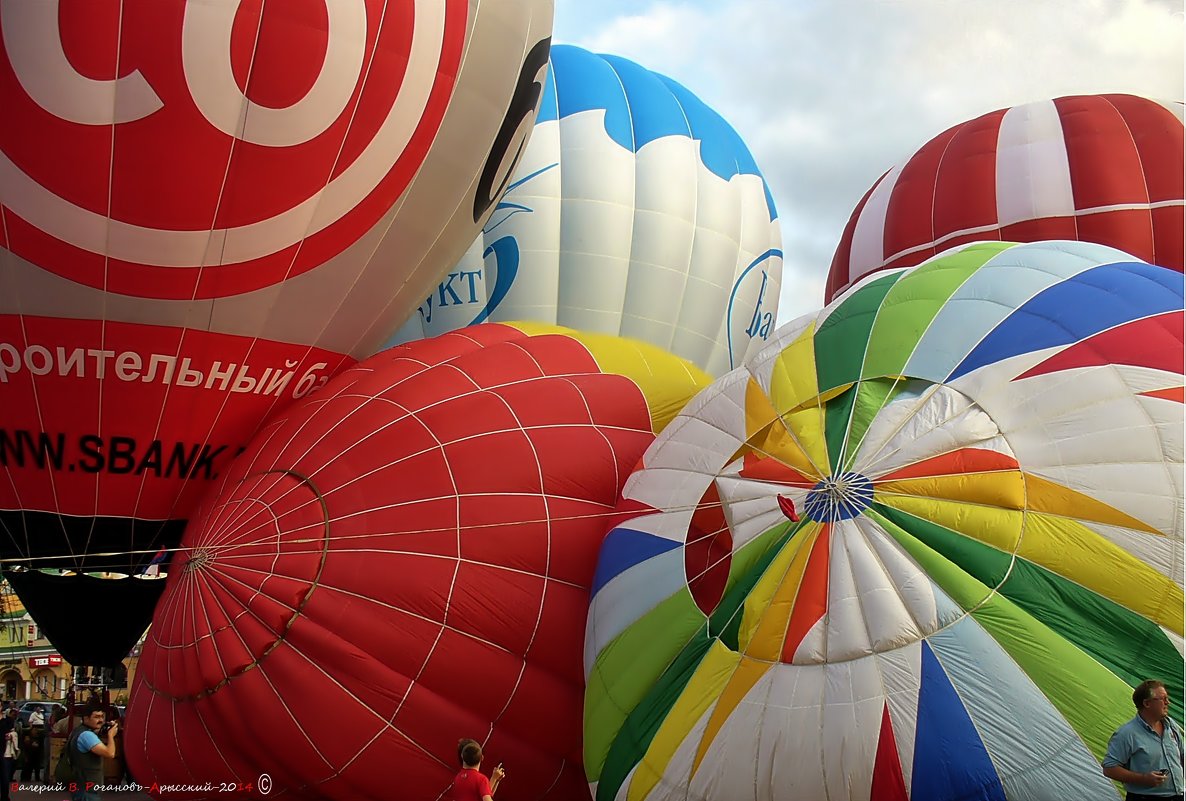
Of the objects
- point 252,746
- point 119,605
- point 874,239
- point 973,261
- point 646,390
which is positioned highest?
point 874,239

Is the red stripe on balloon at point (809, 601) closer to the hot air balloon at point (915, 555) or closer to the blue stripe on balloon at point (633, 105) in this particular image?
the hot air balloon at point (915, 555)

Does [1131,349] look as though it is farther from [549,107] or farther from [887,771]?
[549,107]

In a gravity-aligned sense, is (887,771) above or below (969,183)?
below

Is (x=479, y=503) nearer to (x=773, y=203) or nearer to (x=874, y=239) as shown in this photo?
(x=874, y=239)

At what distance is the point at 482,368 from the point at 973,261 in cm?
263

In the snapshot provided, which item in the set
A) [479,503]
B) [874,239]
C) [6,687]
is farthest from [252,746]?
[6,687]

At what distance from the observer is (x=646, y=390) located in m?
6.99

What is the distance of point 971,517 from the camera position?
467 cm

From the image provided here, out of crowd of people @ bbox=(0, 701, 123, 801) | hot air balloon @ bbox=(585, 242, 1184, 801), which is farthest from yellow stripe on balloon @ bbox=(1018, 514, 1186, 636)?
crowd of people @ bbox=(0, 701, 123, 801)

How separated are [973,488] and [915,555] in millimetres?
368

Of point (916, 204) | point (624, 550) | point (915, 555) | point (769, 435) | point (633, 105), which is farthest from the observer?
point (633, 105)

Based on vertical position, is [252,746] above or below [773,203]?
below

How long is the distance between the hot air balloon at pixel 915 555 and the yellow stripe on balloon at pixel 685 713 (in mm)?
11

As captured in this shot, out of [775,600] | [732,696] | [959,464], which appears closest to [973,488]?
[959,464]
